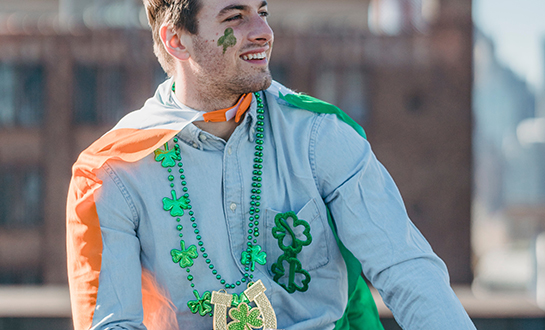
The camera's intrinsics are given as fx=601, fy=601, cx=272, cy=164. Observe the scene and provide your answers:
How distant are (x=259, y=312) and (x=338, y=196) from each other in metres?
0.50

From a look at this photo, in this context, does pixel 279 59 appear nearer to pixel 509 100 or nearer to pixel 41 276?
pixel 41 276

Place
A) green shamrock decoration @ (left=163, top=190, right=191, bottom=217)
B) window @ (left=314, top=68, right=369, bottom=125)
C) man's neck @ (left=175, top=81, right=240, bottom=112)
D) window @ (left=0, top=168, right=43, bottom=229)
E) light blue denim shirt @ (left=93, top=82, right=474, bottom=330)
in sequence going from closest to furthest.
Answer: light blue denim shirt @ (left=93, top=82, right=474, bottom=330)
green shamrock decoration @ (left=163, top=190, right=191, bottom=217)
man's neck @ (left=175, top=81, right=240, bottom=112)
window @ (left=0, top=168, right=43, bottom=229)
window @ (left=314, top=68, right=369, bottom=125)

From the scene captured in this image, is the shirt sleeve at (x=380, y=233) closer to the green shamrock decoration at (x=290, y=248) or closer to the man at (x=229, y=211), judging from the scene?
the man at (x=229, y=211)

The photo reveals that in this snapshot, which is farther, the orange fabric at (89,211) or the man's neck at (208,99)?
the man's neck at (208,99)

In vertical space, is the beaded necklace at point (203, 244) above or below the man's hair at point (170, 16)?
below

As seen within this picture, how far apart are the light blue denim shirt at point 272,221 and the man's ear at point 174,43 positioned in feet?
1.02

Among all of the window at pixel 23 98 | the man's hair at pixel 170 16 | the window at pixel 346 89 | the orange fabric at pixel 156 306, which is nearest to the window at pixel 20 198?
the window at pixel 23 98

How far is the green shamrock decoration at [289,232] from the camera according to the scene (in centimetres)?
215

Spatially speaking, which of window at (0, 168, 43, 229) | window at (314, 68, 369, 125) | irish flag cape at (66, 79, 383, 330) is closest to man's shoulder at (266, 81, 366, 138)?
irish flag cape at (66, 79, 383, 330)

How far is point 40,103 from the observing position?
65.1ft

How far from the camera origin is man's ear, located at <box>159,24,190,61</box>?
2.34 m

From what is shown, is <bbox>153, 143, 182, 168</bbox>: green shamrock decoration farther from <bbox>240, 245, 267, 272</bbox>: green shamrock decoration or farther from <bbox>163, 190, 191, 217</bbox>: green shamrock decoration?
<bbox>240, 245, 267, 272</bbox>: green shamrock decoration

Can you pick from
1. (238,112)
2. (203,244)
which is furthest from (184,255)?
(238,112)

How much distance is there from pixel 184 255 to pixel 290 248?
0.38 m
